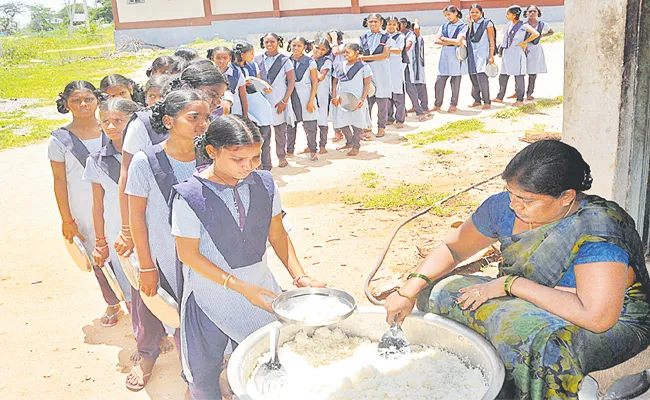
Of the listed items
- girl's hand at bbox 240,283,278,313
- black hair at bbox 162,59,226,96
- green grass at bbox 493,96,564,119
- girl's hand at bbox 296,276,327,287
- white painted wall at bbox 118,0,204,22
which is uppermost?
white painted wall at bbox 118,0,204,22

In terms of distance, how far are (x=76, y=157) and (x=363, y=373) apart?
7.78 feet

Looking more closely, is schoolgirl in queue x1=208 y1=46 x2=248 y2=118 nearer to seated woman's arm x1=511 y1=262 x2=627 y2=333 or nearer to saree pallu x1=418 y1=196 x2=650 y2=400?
saree pallu x1=418 y1=196 x2=650 y2=400

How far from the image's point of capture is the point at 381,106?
30.3 ft

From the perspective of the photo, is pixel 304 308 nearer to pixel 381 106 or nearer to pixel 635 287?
pixel 635 287

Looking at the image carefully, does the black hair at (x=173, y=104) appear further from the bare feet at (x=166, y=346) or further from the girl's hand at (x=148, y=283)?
the bare feet at (x=166, y=346)

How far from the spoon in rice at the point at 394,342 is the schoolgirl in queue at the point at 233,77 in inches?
166

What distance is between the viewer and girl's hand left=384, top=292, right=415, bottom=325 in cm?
236

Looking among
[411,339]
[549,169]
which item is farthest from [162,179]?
[549,169]

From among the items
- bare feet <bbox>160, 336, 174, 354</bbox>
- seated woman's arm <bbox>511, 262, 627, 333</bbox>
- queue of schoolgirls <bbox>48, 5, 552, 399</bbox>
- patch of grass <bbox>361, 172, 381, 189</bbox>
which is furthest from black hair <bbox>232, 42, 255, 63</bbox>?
seated woman's arm <bbox>511, 262, 627, 333</bbox>

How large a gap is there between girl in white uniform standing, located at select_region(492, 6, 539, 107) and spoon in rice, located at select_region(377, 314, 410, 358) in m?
9.06

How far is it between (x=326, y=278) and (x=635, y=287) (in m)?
2.58

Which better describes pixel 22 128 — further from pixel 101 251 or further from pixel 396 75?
pixel 101 251

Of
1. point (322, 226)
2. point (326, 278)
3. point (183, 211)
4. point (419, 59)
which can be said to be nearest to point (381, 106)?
point (419, 59)

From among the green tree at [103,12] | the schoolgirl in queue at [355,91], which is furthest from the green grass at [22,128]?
the green tree at [103,12]
